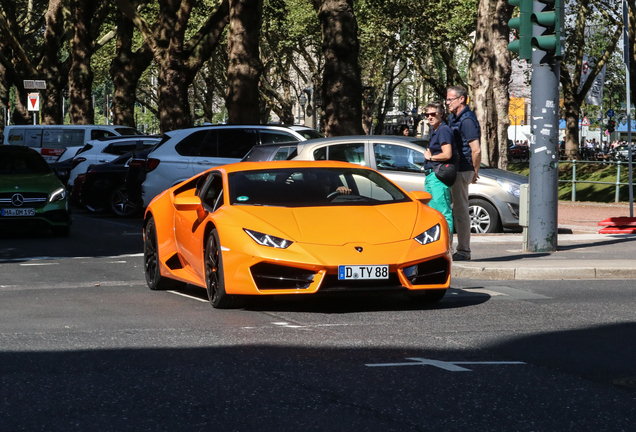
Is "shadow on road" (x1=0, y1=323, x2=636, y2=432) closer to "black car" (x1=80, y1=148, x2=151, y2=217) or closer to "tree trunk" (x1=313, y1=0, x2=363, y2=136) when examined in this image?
"black car" (x1=80, y1=148, x2=151, y2=217)

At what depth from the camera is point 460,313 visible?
8438mm

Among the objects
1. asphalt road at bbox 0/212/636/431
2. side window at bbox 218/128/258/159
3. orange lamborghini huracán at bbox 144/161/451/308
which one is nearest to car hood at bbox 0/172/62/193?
side window at bbox 218/128/258/159

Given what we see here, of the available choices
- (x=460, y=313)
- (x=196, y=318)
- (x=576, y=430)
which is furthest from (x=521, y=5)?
(x=576, y=430)

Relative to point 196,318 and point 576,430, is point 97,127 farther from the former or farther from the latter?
point 576,430

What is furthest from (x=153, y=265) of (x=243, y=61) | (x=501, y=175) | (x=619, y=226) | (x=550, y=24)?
(x=243, y=61)

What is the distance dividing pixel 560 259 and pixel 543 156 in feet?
4.98

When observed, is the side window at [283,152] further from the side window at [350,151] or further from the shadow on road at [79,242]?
the shadow on road at [79,242]

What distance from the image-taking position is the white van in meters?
30.7

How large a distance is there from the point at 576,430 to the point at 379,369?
159 centimetres

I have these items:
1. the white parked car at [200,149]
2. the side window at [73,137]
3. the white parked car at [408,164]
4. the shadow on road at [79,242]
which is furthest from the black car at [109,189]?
the side window at [73,137]

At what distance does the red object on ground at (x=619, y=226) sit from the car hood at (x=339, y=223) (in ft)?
29.6

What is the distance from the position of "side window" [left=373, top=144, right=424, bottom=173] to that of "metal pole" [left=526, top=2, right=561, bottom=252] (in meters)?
3.06

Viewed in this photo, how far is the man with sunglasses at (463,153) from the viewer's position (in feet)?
38.6

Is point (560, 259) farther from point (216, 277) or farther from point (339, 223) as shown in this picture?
point (216, 277)
